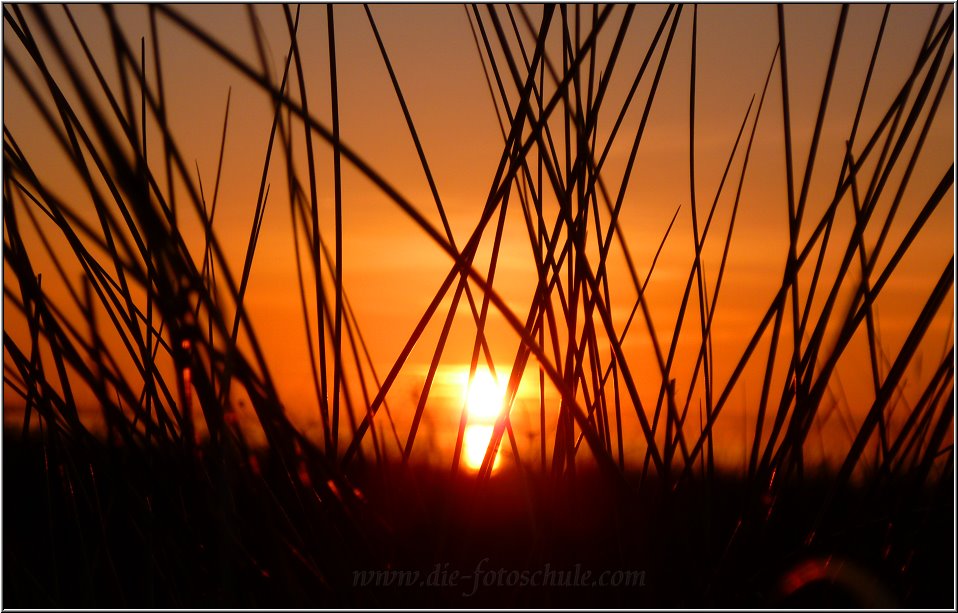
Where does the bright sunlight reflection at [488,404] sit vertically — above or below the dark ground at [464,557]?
above

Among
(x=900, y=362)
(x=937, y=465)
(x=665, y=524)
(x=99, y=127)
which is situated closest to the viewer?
(x=99, y=127)

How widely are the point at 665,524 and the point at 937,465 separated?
1.80 ft

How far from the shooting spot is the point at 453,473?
0.69 m

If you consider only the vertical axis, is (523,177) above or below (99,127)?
above

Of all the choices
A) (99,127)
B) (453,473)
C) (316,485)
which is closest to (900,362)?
(453,473)

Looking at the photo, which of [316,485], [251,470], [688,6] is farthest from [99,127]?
[688,6]

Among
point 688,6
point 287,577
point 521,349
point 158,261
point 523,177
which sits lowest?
point 287,577

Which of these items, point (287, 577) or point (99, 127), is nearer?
point (99, 127)

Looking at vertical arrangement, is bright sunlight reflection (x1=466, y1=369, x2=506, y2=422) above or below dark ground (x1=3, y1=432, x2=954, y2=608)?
above

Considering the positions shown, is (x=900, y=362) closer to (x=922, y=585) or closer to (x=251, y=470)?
(x=922, y=585)

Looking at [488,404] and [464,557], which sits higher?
[488,404]

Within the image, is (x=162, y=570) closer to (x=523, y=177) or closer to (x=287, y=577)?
(x=287, y=577)

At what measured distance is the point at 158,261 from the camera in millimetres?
430

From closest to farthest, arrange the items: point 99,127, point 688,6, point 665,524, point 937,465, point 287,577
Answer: point 99,127 < point 287,577 < point 665,524 < point 688,6 < point 937,465
